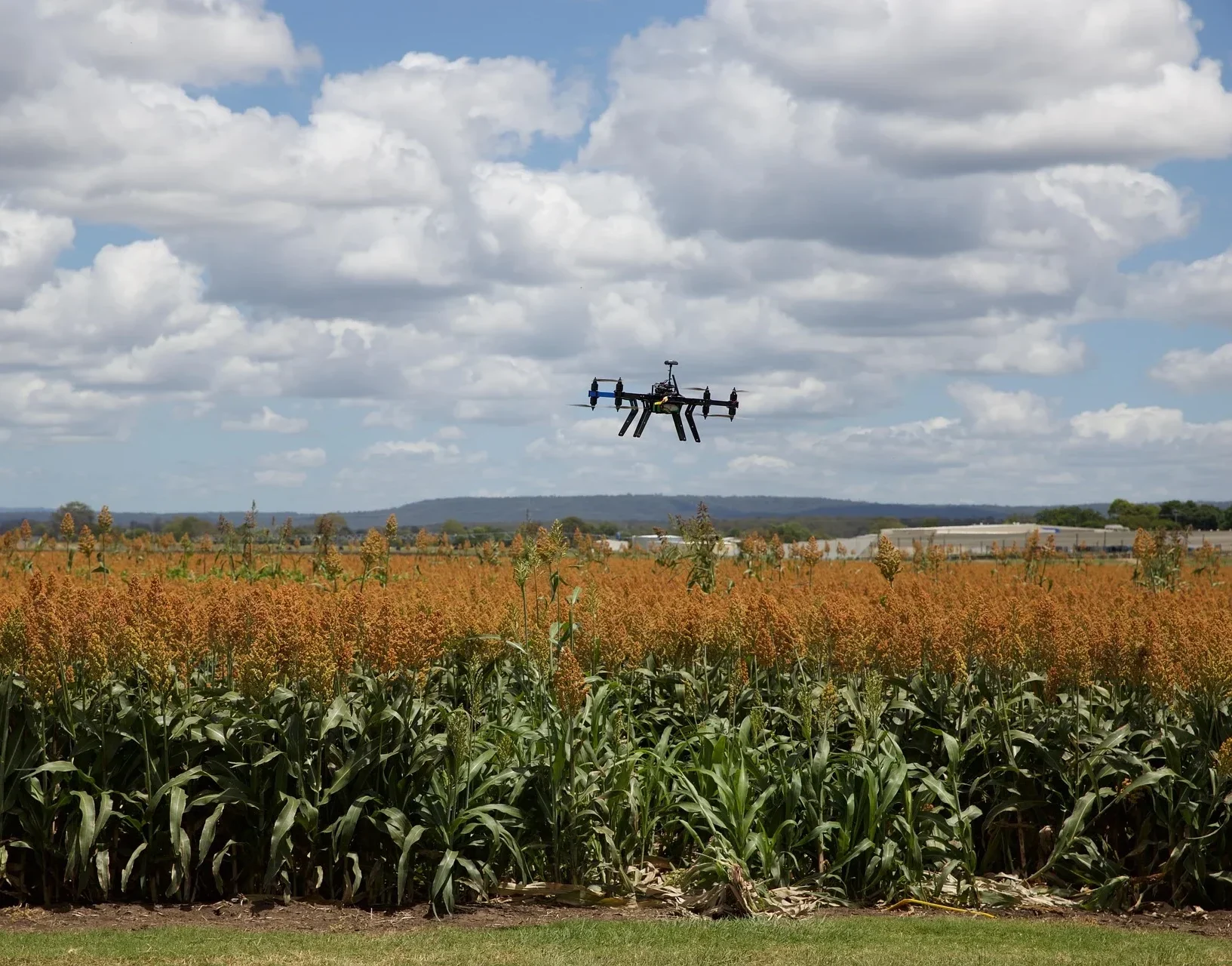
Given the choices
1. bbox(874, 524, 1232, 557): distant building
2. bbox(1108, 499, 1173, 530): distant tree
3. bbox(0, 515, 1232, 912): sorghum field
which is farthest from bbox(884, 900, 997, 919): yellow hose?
bbox(1108, 499, 1173, 530): distant tree

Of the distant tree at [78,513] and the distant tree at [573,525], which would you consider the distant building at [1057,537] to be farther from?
the distant tree at [78,513]

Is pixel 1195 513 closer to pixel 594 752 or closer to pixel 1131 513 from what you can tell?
pixel 1131 513

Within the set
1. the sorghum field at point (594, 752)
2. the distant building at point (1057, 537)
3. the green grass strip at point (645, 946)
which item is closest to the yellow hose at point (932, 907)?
the sorghum field at point (594, 752)

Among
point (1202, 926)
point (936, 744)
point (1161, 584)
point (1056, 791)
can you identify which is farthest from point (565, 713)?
point (1161, 584)

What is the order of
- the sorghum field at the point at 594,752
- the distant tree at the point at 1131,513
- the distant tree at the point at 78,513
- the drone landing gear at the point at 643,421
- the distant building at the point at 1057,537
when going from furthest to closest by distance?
the distant tree at the point at 1131,513 < the distant building at the point at 1057,537 < the distant tree at the point at 78,513 < the drone landing gear at the point at 643,421 < the sorghum field at the point at 594,752

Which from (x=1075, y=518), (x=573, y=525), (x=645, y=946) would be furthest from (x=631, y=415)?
(x=1075, y=518)

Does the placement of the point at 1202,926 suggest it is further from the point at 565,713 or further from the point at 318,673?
the point at 318,673

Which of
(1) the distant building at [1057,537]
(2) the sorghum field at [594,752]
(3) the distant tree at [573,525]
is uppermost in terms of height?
(3) the distant tree at [573,525]
